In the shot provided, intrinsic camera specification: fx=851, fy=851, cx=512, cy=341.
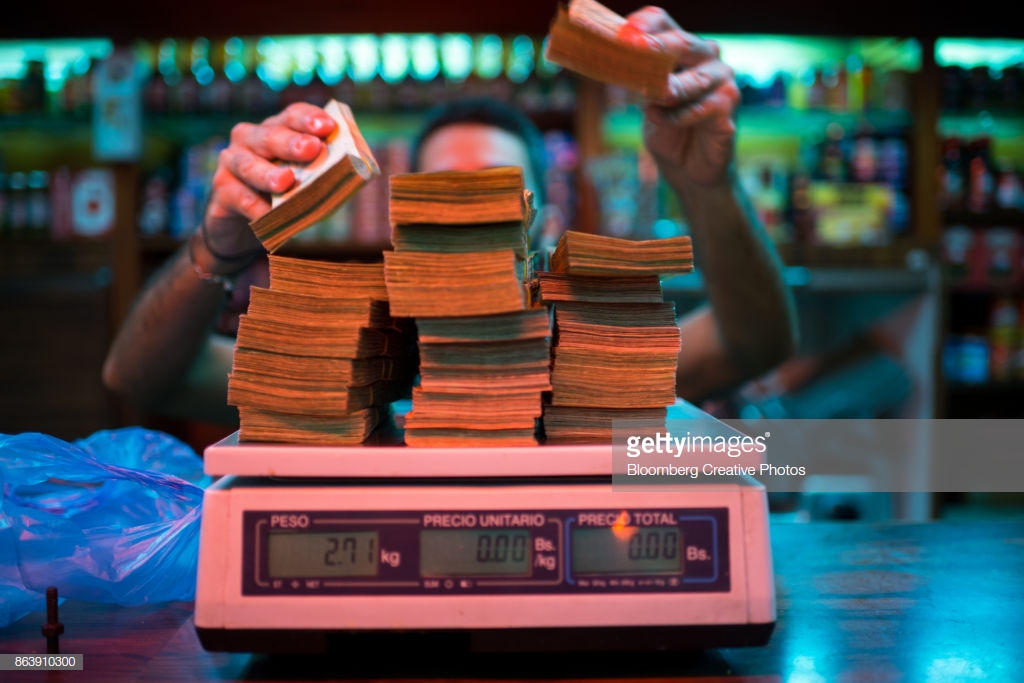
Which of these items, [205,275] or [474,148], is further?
[474,148]

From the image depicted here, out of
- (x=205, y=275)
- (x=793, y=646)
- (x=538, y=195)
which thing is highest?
(x=538, y=195)

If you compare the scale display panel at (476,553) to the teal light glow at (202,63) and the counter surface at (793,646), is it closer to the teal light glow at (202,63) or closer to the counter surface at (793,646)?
the counter surface at (793,646)

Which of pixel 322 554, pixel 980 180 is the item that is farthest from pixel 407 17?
→ pixel 322 554

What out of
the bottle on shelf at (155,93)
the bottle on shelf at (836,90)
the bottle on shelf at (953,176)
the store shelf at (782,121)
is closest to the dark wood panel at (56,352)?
the bottle on shelf at (155,93)

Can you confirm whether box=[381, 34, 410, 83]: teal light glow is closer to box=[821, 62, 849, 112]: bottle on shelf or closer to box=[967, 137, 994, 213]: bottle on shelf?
box=[821, 62, 849, 112]: bottle on shelf

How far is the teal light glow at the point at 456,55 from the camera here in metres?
3.08

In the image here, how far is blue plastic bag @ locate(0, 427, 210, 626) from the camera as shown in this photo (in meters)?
0.71

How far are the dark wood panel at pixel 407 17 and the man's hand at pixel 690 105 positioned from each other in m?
1.97

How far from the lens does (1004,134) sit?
3.36 metres

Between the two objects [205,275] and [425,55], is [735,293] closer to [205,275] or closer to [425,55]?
[205,275]

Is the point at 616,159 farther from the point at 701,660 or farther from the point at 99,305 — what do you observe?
the point at 701,660

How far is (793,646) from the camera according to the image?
0.62m

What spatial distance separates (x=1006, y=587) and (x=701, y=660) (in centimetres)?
35

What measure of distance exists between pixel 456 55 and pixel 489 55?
12cm
